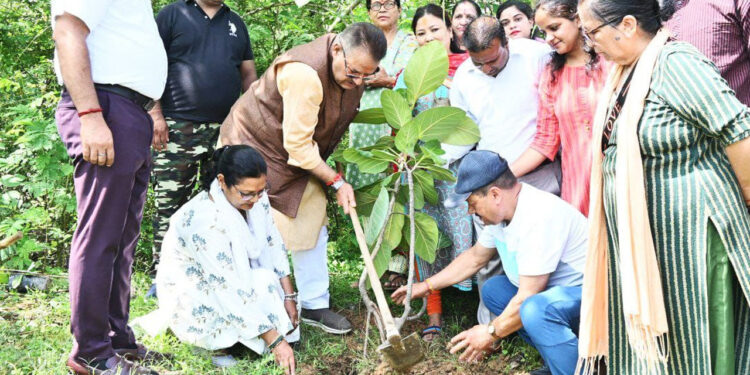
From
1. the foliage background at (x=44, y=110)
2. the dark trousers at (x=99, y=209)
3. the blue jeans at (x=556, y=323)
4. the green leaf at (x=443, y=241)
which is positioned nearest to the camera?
the dark trousers at (x=99, y=209)

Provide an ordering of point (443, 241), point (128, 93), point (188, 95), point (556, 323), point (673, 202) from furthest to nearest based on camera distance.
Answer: point (188, 95), point (443, 241), point (556, 323), point (128, 93), point (673, 202)

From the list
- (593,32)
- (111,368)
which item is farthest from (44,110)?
(593,32)

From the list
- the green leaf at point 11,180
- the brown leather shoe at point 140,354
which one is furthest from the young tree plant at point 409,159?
the green leaf at point 11,180

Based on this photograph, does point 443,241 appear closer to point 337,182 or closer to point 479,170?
point 337,182

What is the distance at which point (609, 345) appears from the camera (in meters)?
A: 2.25

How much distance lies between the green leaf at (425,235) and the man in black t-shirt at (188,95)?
1.27 m

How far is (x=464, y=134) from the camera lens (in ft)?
10.3

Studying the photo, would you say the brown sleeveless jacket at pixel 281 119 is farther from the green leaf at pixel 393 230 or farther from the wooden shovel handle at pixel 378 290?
the green leaf at pixel 393 230

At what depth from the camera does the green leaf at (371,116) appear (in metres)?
3.29

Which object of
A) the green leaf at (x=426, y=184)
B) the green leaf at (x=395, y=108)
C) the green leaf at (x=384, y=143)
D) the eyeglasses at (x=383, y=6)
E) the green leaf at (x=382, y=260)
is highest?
the eyeglasses at (x=383, y=6)

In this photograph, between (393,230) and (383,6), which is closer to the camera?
(393,230)

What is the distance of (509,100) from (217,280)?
62.4 inches

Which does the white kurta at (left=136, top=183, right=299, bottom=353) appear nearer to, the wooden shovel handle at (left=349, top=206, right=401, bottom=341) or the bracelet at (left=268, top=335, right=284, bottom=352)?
the bracelet at (left=268, top=335, right=284, bottom=352)

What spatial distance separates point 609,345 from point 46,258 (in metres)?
3.70
